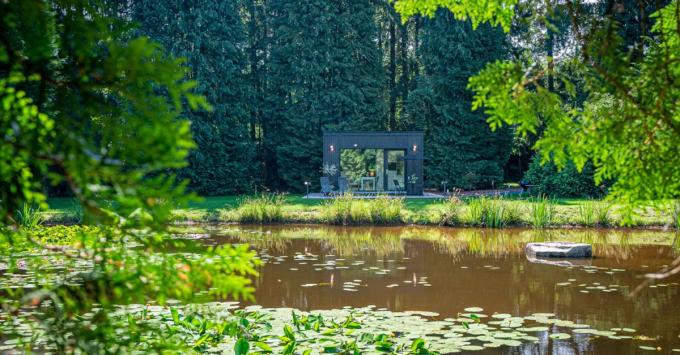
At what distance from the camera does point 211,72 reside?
2633 cm

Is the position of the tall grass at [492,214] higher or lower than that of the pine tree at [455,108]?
lower

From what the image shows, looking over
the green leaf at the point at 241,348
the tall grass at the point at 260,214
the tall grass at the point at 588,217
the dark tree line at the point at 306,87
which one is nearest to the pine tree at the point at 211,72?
the dark tree line at the point at 306,87

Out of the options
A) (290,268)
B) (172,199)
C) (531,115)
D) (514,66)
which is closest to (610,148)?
(531,115)

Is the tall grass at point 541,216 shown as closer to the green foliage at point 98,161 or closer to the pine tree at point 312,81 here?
the pine tree at point 312,81

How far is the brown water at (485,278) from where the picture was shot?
21.7 feet

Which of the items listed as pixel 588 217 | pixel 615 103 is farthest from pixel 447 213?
pixel 615 103

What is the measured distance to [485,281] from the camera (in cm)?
875

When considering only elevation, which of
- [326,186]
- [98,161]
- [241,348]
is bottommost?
[241,348]

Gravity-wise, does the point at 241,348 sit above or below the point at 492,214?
below

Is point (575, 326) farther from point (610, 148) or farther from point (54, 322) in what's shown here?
point (54, 322)

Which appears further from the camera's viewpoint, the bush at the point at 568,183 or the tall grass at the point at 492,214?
the bush at the point at 568,183

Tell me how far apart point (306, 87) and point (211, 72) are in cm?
434

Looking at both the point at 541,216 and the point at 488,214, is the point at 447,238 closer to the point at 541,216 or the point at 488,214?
the point at 488,214

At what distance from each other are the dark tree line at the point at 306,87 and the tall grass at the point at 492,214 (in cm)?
1182
